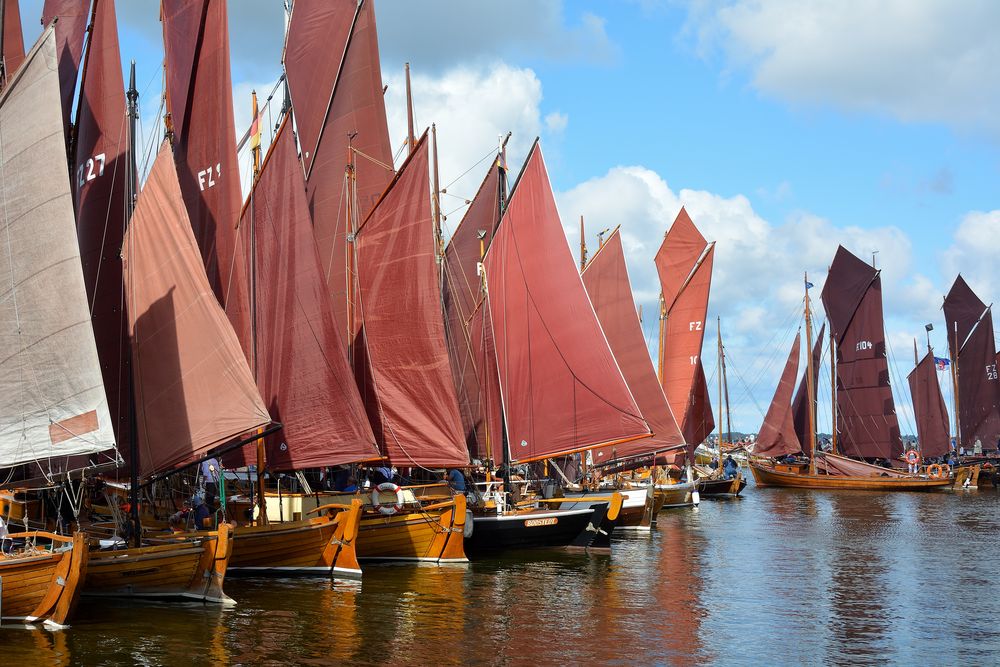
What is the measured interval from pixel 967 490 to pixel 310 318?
6399 centimetres

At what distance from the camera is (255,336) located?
32.2 metres

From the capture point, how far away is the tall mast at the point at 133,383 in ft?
79.4

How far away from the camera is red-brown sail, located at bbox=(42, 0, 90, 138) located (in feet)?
112

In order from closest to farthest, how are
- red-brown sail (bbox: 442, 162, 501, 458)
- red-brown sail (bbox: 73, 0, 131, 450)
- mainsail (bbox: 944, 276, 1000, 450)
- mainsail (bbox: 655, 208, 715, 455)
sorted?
red-brown sail (bbox: 73, 0, 131, 450) < red-brown sail (bbox: 442, 162, 501, 458) < mainsail (bbox: 655, 208, 715, 455) < mainsail (bbox: 944, 276, 1000, 450)

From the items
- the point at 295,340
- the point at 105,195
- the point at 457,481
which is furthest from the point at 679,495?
the point at 105,195

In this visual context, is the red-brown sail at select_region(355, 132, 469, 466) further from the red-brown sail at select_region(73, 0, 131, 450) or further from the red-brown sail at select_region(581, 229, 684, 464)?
the red-brown sail at select_region(581, 229, 684, 464)

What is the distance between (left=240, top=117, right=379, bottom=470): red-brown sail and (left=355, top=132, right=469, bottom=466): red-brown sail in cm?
335

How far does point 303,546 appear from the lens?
28.4 meters

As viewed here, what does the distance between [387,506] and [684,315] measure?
117 feet

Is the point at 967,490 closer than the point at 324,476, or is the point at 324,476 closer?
the point at 324,476

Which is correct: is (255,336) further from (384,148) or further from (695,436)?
(695,436)

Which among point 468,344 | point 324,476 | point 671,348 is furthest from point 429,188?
point 671,348

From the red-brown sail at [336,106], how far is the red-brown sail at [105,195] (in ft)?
30.1

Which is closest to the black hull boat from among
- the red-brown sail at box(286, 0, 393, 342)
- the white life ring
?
the white life ring
